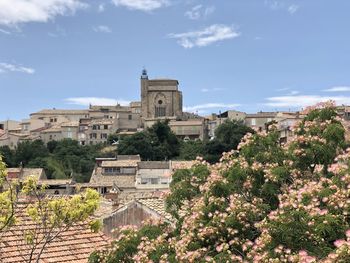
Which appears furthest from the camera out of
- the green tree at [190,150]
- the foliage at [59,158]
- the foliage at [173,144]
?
the green tree at [190,150]

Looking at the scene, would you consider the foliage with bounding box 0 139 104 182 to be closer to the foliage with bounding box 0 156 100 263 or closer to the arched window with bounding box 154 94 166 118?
the arched window with bounding box 154 94 166 118

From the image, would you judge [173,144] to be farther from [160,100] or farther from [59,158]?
[160,100]

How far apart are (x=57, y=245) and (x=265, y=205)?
17.0 feet

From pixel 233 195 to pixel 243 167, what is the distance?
2.72 feet

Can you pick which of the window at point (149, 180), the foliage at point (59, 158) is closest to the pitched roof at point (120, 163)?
the window at point (149, 180)

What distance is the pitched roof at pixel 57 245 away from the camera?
10.4 meters

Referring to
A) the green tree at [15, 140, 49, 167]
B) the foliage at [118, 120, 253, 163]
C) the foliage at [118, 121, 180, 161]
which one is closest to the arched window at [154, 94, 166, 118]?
the foliage at [118, 120, 253, 163]

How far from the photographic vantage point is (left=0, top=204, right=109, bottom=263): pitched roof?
34.1 ft

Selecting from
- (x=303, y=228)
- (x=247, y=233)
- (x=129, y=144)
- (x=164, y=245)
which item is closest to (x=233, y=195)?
(x=247, y=233)

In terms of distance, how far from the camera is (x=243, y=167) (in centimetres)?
911

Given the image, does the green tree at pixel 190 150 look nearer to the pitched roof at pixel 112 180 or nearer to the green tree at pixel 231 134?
the green tree at pixel 231 134

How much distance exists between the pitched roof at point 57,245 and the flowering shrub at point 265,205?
2.13 meters

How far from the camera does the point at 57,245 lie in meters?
11.3

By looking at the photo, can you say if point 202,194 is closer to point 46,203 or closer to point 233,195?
point 233,195
